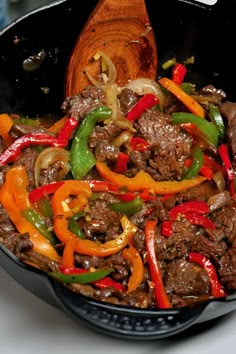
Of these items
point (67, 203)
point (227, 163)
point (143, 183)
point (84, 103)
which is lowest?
point (227, 163)

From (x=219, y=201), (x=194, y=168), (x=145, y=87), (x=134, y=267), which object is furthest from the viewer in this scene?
Result: (x=145, y=87)

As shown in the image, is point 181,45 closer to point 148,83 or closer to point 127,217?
point 148,83

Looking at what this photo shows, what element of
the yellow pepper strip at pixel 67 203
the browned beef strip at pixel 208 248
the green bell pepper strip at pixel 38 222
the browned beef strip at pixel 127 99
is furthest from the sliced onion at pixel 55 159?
the browned beef strip at pixel 208 248

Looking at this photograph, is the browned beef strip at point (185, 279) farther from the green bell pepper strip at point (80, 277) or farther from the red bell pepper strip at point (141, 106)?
the red bell pepper strip at point (141, 106)

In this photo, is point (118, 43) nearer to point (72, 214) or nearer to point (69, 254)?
point (72, 214)

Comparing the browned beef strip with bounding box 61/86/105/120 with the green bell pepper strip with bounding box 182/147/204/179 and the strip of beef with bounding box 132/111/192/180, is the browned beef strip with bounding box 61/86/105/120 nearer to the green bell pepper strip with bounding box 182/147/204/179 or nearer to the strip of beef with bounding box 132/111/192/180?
the strip of beef with bounding box 132/111/192/180

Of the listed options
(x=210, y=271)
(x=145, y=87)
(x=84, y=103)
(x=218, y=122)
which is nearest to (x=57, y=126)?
(x=84, y=103)

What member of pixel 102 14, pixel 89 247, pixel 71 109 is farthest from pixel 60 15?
pixel 89 247

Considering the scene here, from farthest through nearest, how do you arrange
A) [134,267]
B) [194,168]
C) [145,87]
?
1. [145,87]
2. [194,168]
3. [134,267]
